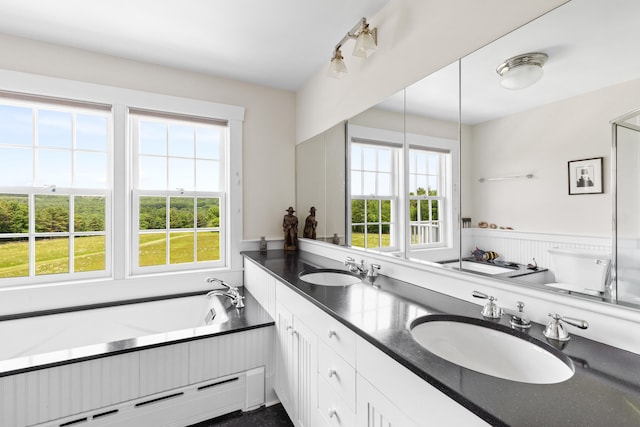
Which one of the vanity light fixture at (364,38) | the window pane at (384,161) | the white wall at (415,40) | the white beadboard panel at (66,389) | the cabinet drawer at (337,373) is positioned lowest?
the white beadboard panel at (66,389)

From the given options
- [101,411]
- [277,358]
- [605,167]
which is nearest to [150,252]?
[101,411]

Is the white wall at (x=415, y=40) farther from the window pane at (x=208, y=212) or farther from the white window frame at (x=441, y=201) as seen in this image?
the window pane at (x=208, y=212)

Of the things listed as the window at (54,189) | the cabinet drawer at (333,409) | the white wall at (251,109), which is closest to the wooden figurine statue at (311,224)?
the white wall at (251,109)

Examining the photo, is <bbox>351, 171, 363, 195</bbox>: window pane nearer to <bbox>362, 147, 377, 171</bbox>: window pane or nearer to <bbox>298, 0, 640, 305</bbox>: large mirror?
<bbox>362, 147, 377, 171</bbox>: window pane

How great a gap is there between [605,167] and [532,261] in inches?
15.0

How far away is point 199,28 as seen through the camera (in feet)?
6.46

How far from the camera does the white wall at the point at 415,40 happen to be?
114 centimetres

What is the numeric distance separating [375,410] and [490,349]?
44 cm

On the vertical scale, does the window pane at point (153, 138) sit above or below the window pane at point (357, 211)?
above

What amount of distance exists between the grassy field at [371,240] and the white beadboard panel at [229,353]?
0.83 metres

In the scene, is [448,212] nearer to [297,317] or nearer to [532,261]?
[532,261]

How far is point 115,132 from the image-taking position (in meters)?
2.34

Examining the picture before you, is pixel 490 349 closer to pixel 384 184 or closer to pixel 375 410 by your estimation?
pixel 375 410

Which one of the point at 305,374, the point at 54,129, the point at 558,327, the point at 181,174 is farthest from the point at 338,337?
the point at 54,129
